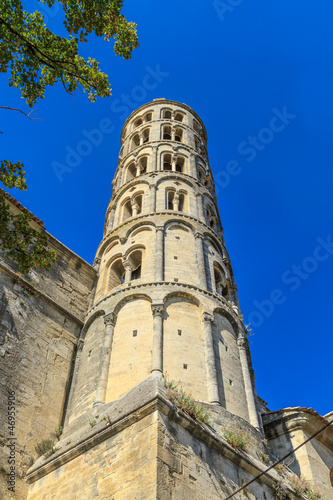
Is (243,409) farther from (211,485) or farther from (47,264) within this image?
(47,264)

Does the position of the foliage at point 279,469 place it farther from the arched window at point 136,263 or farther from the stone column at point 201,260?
the arched window at point 136,263

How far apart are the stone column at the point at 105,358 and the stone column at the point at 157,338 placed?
134cm

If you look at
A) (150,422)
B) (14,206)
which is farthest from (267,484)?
(14,206)

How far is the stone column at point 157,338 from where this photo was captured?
1295 cm

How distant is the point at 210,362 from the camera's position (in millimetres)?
13477

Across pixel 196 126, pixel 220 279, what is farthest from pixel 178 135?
pixel 220 279

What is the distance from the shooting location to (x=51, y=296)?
1602 centimetres

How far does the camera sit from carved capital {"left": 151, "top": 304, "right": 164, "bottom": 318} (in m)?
14.4

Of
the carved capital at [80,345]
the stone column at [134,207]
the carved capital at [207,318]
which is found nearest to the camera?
the carved capital at [207,318]

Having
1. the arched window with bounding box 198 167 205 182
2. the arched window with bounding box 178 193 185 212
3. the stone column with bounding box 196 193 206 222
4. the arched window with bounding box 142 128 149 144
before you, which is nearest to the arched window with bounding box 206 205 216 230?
the stone column with bounding box 196 193 206 222

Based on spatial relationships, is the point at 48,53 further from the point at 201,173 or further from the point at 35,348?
A: the point at 201,173

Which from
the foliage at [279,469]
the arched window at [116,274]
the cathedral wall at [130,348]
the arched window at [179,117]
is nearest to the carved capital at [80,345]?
the cathedral wall at [130,348]

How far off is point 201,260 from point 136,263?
2490 mm

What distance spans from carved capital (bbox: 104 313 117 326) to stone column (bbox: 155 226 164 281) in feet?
5.99
